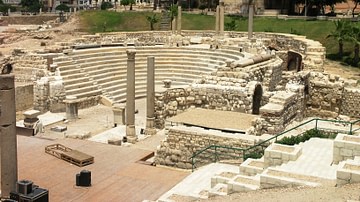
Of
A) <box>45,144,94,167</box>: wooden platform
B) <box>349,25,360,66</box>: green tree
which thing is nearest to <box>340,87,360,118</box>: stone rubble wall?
<box>349,25,360,66</box>: green tree

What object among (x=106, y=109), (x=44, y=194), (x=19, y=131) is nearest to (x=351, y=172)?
(x=44, y=194)

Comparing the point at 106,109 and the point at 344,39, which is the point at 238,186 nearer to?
the point at 106,109

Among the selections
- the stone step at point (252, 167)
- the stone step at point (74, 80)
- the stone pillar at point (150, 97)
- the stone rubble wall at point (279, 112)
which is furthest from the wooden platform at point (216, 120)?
the stone step at point (74, 80)

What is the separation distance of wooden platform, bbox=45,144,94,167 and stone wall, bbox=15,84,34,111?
10.9 meters

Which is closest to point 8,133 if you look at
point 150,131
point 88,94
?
point 150,131

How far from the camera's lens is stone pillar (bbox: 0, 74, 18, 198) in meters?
13.3

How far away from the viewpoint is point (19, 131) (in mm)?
23219

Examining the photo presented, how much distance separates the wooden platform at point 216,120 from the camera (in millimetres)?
20688

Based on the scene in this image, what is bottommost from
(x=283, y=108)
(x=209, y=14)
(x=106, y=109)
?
(x=106, y=109)

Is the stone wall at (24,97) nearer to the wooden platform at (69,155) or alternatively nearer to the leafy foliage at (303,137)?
the wooden platform at (69,155)

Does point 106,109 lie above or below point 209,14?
below

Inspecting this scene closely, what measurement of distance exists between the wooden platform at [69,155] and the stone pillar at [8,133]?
4240mm

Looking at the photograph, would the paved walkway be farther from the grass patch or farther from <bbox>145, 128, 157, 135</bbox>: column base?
the grass patch

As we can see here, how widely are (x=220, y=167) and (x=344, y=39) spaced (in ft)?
96.9
